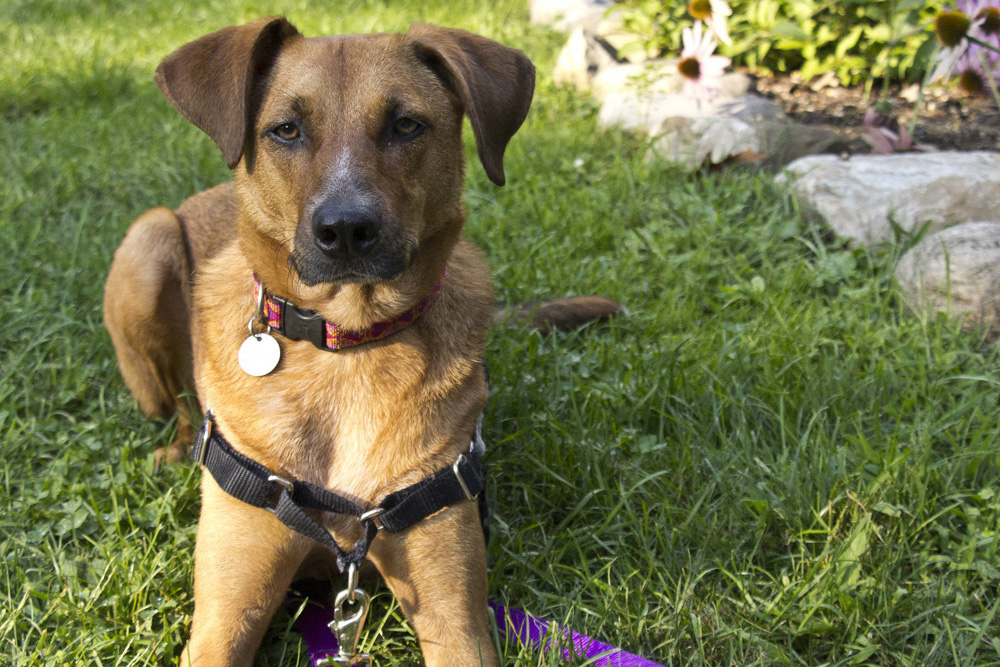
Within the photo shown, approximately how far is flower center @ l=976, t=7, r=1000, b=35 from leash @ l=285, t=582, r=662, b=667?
11.1 ft

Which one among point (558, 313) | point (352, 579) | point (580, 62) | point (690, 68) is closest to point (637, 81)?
point (690, 68)

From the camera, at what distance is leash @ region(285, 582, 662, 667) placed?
2059 millimetres

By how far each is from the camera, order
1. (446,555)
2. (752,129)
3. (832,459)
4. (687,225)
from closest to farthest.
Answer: (446,555) → (832,459) → (687,225) → (752,129)

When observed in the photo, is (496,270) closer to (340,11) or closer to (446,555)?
(446,555)

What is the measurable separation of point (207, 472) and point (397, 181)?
921 mm

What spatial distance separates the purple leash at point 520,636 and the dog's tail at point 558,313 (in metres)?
1.31

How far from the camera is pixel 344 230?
197 cm

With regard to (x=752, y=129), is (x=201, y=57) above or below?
above

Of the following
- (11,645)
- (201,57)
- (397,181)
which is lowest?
(11,645)

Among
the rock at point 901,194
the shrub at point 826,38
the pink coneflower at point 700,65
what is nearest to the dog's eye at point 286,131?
the rock at point 901,194

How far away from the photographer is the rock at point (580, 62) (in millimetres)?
5965

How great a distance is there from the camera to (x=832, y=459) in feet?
8.69

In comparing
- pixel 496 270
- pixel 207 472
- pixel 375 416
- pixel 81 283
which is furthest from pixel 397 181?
pixel 81 283

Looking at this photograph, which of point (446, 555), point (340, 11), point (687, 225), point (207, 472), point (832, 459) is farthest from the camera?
point (340, 11)
